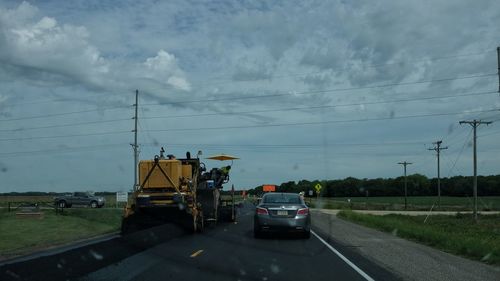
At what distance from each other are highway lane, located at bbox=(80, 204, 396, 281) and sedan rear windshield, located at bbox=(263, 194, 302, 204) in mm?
2023

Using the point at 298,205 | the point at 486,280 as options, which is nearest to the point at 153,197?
the point at 298,205

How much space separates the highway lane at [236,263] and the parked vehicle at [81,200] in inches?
1549

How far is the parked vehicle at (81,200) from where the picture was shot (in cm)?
5597

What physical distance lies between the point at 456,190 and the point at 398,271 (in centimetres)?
12126

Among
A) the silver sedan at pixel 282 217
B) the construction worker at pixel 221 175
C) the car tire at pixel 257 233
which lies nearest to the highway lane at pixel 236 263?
the silver sedan at pixel 282 217

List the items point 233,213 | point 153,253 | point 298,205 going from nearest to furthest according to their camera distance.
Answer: point 153,253 → point 298,205 → point 233,213

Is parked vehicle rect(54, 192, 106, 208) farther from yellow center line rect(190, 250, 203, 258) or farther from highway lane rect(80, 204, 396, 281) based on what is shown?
yellow center line rect(190, 250, 203, 258)

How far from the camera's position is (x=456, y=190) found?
125750mm

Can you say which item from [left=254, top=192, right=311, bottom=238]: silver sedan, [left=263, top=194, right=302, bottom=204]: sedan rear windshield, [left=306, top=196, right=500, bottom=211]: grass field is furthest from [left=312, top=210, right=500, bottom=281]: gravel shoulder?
[left=306, top=196, right=500, bottom=211]: grass field

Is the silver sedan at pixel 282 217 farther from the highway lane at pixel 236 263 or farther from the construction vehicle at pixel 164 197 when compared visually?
the construction vehicle at pixel 164 197

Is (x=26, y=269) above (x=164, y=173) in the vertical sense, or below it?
below

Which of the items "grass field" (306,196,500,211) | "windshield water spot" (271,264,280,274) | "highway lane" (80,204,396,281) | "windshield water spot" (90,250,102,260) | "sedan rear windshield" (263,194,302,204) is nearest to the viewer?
"highway lane" (80,204,396,281)

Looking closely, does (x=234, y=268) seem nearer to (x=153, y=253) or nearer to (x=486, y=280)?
(x=153, y=253)

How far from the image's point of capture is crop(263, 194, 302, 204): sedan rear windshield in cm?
2060
